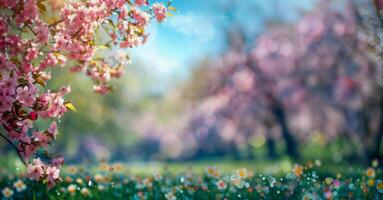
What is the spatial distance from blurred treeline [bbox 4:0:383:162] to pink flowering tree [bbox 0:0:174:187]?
9.27 meters


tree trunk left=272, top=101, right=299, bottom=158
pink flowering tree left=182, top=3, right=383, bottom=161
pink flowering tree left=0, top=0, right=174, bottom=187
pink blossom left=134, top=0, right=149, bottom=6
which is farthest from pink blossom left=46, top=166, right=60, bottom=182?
tree trunk left=272, top=101, right=299, bottom=158

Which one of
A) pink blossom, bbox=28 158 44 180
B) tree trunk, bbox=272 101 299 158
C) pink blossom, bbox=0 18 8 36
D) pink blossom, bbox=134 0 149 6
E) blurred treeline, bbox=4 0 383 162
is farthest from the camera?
tree trunk, bbox=272 101 299 158

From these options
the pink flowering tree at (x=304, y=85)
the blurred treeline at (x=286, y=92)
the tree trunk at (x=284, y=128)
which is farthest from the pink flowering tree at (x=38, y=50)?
the tree trunk at (x=284, y=128)

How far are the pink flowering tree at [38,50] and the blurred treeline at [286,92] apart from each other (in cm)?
927

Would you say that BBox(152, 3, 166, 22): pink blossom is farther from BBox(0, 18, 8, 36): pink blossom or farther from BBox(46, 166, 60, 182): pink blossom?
BBox(46, 166, 60, 182): pink blossom

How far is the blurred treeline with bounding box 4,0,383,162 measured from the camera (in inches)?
760

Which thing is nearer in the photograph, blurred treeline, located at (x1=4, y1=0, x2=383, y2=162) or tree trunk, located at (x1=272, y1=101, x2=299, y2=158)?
blurred treeline, located at (x1=4, y1=0, x2=383, y2=162)

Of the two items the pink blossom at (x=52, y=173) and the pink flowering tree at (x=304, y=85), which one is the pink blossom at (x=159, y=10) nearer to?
the pink blossom at (x=52, y=173)

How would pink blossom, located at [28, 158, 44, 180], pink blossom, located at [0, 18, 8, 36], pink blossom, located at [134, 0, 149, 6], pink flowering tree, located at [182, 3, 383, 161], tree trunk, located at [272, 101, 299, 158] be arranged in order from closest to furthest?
pink blossom, located at [0, 18, 8, 36]
pink blossom, located at [28, 158, 44, 180]
pink blossom, located at [134, 0, 149, 6]
pink flowering tree, located at [182, 3, 383, 161]
tree trunk, located at [272, 101, 299, 158]

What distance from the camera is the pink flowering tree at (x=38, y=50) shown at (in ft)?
16.7

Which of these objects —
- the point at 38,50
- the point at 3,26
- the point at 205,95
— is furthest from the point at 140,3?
the point at 205,95

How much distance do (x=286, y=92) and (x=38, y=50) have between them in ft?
73.9

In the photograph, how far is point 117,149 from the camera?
57281 millimetres

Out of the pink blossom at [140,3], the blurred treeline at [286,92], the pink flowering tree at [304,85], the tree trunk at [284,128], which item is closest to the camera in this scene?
the pink blossom at [140,3]
